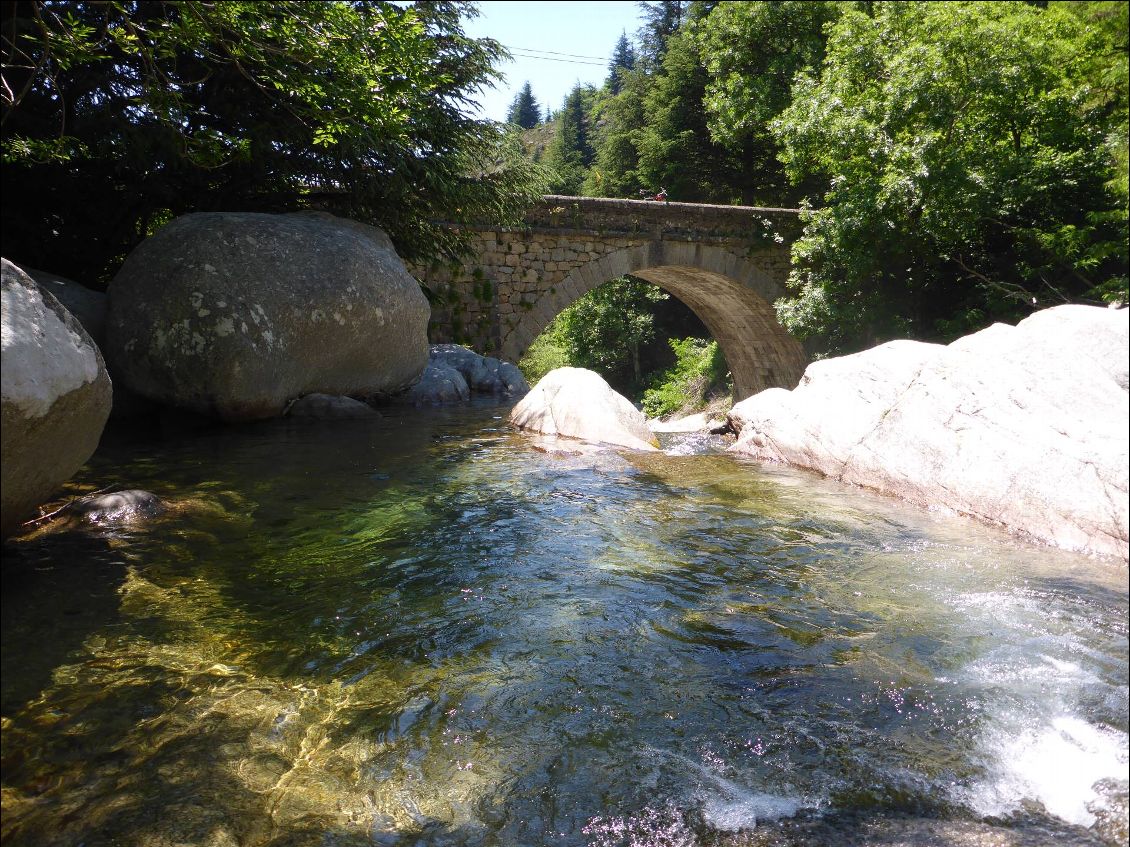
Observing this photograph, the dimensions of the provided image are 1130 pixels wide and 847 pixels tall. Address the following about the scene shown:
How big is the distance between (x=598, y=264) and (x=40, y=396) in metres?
13.0

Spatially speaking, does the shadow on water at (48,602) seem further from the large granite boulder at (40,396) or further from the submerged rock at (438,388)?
the submerged rock at (438,388)

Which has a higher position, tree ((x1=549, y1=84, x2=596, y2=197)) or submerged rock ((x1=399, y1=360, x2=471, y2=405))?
tree ((x1=549, y1=84, x2=596, y2=197))

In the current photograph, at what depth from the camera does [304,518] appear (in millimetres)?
4699

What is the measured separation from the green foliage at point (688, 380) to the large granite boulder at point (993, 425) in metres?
16.6

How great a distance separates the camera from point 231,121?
9016 mm

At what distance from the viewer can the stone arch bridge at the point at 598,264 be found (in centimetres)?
1418

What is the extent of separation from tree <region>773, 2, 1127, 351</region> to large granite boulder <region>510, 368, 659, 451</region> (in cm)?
652

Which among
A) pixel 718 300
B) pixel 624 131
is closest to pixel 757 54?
pixel 718 300

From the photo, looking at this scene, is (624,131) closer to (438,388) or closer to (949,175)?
(949,175)

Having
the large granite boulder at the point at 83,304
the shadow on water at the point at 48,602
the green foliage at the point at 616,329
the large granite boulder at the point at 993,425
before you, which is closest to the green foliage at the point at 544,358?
the green foliage at the point at 616,329

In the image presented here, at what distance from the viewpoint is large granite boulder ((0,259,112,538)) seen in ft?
9.69

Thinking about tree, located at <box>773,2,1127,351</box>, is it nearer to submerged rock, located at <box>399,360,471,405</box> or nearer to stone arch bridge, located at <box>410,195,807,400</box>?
stone arch bridge, located at <box>410,195,807,400</box>

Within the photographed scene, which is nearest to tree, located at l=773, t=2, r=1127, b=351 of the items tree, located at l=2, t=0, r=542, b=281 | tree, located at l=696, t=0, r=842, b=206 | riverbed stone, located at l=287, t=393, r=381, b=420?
tree, located at l=696, t=0, r=842, b=206

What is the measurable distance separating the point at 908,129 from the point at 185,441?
12.4m
